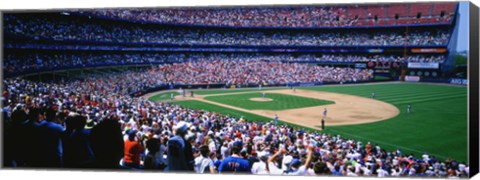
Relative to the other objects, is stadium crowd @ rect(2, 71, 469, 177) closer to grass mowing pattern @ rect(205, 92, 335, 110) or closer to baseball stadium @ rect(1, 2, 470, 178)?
baseball stadium @ rect(1, 2, 470, 178)

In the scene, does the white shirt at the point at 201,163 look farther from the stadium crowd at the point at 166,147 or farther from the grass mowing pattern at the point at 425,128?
the grass mowing pattern at the point at 425,128

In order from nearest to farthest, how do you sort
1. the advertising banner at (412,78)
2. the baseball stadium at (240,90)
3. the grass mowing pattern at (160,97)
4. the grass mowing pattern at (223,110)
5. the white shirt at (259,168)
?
the baseball stadium at (240,90) < the white shirt at (259,168) < the grass mowing pattern at (223,110) < the grass mowing pattern at (160,97) < the advertising banner at (412,78)

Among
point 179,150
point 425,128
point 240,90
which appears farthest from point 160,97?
point 179,150

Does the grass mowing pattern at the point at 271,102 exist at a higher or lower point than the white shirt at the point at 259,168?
lower

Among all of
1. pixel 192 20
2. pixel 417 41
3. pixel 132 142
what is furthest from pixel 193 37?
pixel 132 142

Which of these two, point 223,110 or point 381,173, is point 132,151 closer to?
point 381,173

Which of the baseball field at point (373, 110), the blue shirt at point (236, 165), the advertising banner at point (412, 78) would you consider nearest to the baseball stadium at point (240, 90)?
the blue shirt at point (236, 165)

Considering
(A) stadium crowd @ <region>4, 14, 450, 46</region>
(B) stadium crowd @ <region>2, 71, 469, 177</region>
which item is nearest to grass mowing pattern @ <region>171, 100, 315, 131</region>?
(B) stadium crowd @ <region>2, 71, 469, 177</region>
